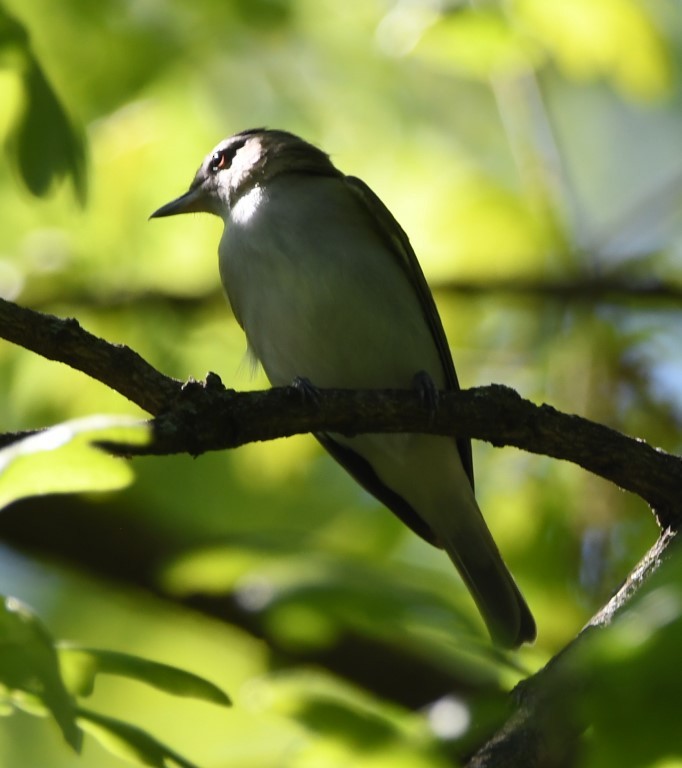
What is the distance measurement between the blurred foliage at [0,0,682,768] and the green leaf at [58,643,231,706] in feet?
3.36

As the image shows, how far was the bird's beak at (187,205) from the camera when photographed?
18.2 feet

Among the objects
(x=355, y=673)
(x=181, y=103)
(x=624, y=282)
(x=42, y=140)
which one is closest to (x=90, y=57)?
(x=181, y=103)

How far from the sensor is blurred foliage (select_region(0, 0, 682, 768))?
446 centimetres

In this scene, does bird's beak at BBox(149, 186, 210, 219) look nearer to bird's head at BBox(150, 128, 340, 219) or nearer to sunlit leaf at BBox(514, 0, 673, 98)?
bird's head at BBox(150, 128, 340, 219)

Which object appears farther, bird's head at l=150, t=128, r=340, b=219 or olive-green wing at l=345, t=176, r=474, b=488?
bird's head at l=150, t=128, r=340, b=219

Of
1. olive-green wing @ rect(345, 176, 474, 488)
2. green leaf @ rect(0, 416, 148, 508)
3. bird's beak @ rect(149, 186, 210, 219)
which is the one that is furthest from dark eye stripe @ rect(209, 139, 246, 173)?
green leaf @ rect(0, 416, 148, 508)

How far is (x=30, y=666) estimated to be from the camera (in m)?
2.03

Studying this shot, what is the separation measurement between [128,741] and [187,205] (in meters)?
3.75

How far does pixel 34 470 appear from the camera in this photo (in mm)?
1729

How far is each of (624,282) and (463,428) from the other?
2.06 m

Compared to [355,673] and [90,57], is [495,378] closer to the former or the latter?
[355,673]

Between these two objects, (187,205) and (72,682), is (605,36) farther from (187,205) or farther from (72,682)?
(72,682)

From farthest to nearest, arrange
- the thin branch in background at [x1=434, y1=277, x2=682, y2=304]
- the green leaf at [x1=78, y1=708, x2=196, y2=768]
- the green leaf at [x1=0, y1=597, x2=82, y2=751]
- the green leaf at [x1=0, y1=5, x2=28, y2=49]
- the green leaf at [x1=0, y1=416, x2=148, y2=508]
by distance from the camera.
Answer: the thin branch in background at [x1=434, y1=277, x2=682, y2=304], the green leaf at [x1=0, y1=5, x2=28, y2=49], the green leaf at [x1=78, y1=708, x2=196, y2=768], the green leaf at [x1=0, y1=597, x2=82, y2=751], the green leaf at [x1=0, y1=416, x2=148, y2=508]

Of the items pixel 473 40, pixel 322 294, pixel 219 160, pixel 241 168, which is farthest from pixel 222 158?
pixel 473 40
